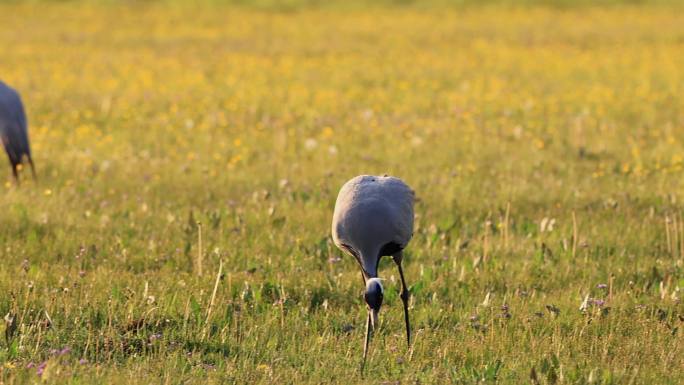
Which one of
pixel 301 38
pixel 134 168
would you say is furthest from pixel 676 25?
pixel 134 168

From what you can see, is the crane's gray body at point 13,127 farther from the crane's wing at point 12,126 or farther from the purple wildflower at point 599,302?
the purple wildflower at point 599,302

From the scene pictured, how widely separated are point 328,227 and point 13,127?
365cm

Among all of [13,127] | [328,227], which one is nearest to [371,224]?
[328,227]

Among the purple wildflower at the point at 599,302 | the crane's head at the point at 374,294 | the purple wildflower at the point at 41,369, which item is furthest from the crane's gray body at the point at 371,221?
the purple wildflower at the point at 41,369

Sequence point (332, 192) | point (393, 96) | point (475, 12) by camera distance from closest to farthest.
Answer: point (332, 192) < point (393, 96) < point (475, 12)

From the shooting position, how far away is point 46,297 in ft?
20.3

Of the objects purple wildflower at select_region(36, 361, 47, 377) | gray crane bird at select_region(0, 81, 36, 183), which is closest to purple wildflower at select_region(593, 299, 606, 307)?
purple wildflower at select_region(36, 361, 47, 377)

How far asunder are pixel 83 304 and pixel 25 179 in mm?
4875

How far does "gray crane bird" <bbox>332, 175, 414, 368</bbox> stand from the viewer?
5562 millimetres

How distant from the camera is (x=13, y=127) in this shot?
10.0 meters

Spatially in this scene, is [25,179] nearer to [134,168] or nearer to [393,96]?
[134,168]

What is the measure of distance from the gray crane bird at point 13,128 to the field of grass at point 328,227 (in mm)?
434

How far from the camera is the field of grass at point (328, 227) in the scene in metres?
5.48

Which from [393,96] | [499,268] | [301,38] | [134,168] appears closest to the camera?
[499,268]
